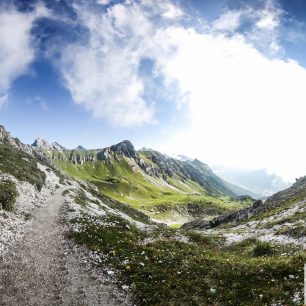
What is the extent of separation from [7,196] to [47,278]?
2029 centimetres

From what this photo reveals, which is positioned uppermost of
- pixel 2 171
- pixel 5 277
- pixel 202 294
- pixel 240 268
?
pixel 2 171

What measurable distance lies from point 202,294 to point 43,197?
43.3m

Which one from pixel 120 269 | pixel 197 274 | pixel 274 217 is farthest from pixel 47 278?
pixel 274 217

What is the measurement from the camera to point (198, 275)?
77.4 ft

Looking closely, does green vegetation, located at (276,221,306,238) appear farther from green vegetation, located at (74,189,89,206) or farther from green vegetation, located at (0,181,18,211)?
green vegetation, located at (74,189,89,206)

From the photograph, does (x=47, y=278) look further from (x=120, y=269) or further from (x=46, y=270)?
(x=120, y=269)

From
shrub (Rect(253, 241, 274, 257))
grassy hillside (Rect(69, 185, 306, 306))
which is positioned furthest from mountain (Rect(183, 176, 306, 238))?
grassy hillside (Rect(69, 185, 306, 306))

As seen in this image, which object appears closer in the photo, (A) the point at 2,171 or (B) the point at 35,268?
(B) the point at 35,268

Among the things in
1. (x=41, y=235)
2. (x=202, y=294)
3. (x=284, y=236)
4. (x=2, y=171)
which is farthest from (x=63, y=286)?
(x=2, y=171)

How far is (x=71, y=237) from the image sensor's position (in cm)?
3300

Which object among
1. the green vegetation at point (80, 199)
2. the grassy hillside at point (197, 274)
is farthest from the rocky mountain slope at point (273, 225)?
the green vegetation at point (80, 199)

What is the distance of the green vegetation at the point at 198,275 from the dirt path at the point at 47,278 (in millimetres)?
2107

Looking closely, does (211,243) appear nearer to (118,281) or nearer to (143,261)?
(143,261)

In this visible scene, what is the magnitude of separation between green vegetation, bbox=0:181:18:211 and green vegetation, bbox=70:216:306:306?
36.5 feet
